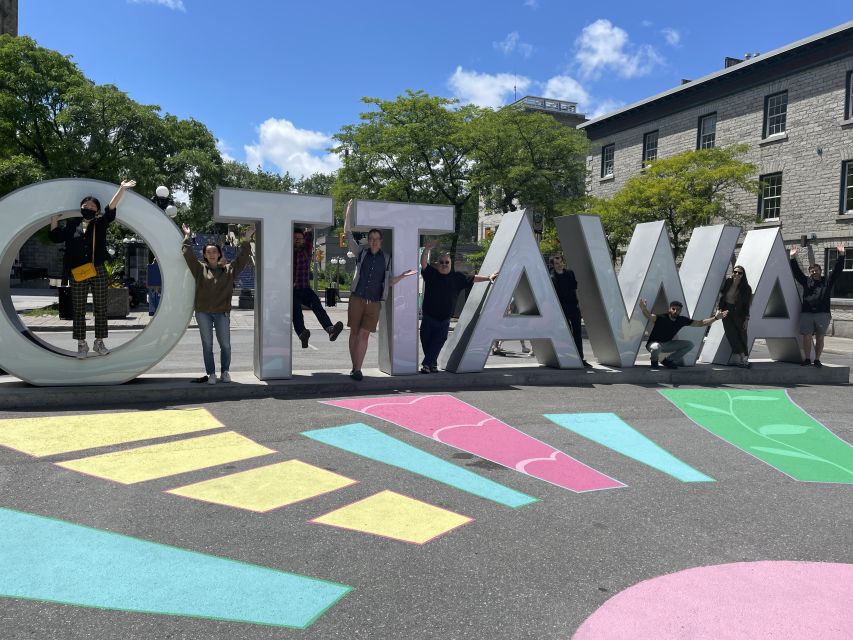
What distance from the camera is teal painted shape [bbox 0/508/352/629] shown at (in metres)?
2.97

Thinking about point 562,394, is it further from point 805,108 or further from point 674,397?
point 805,108

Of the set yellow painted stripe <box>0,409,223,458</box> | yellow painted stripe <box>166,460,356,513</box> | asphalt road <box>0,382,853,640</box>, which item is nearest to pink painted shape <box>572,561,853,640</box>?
asphalt road <box>0,382,853,640</box>

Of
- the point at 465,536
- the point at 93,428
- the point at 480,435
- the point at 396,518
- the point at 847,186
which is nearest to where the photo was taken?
the point at 465,536

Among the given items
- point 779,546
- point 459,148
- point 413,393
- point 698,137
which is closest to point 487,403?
point 413,393

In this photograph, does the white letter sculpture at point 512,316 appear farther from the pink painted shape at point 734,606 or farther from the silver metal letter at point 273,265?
the pink painted shape at point 734,606

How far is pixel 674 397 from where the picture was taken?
876 centimetres

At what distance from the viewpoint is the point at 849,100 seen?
23.6 metres

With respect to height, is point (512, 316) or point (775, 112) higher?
point (775, 112)

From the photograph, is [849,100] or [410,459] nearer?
[410,459]

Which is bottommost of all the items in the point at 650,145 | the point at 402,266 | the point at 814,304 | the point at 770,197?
the point at 814,304

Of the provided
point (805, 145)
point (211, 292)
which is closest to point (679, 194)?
point (805, 145)

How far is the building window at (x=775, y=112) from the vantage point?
26145mm

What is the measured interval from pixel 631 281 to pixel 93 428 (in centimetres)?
774

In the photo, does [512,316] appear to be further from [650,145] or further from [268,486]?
[650,145]
